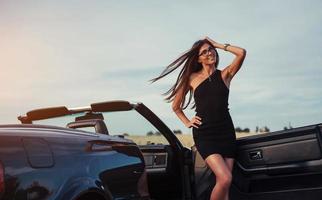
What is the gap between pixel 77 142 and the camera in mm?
3990

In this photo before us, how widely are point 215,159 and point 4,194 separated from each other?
8.03 feet

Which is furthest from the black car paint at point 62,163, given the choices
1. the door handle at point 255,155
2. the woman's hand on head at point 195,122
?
the door handle at point 255,155

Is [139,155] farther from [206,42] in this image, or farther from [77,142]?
[206,42]

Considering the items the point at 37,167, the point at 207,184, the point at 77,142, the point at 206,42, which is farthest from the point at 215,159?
the point at 37,167

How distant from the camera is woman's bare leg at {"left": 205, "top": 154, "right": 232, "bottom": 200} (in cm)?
527

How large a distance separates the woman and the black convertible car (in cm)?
24

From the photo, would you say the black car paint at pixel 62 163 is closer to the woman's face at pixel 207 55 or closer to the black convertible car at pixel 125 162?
the black convertible car at pixel 125 162

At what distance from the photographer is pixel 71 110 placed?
5551 millimetres

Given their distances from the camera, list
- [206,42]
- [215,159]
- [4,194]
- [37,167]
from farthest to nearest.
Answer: [206,42] < [215,159] < [37,167] < [4,194]

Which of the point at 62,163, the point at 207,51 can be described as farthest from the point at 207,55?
the point at 62,163

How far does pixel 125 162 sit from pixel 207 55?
167 cm

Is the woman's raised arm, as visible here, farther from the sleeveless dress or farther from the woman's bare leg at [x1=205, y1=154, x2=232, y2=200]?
the woman's bare leg at [x1=205, y1=154, x2=232, y2=200]

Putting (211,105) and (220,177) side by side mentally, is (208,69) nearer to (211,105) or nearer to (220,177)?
(211,105)

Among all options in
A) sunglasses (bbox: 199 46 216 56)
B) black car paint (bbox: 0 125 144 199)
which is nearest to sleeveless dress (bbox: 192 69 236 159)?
sunglasses (bbox: 199 46 216 56)
